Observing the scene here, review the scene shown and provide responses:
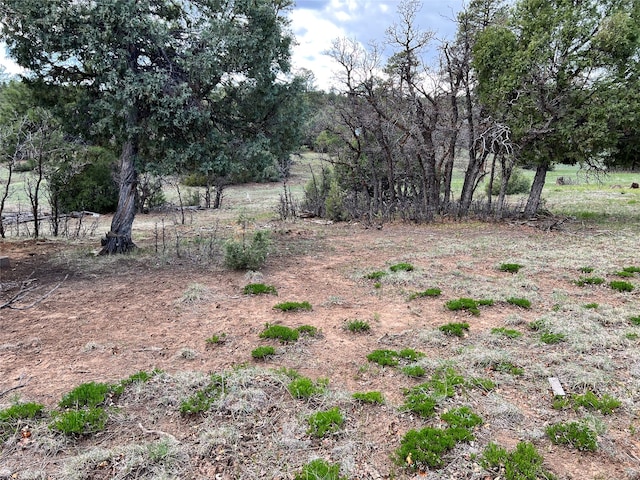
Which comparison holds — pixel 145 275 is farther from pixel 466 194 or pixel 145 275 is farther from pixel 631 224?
pixel 631 224

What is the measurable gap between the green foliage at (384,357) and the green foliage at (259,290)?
224cm

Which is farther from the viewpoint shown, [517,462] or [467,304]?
[467,304]

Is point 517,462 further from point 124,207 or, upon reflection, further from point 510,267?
point 124,207

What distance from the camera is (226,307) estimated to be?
17.4 feet

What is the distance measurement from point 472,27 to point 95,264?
38.2ft

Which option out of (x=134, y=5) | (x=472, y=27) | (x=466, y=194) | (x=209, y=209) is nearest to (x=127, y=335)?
(x=134, y=5)

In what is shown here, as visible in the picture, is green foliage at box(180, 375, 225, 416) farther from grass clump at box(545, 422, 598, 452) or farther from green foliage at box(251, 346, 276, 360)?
grass clump at box(545, 422, 598, 452)

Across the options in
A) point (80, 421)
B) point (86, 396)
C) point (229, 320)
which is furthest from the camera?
point (229, 320)

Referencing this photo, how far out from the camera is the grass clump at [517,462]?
2.41 m

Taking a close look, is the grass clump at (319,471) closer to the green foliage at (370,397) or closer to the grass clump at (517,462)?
the green foliage at (370,397)

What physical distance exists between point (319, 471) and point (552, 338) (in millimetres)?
2920

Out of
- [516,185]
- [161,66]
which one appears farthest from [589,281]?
[516,185]

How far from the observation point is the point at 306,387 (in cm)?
334

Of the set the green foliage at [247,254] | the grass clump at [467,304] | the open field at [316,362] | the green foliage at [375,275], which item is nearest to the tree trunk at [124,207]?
the open field at [316,362]
